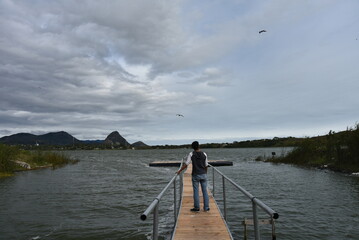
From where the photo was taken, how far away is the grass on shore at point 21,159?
25.6 metres

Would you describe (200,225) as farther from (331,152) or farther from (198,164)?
(331,152)

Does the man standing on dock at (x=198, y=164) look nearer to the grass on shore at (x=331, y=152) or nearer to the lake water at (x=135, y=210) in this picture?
the lake water at (x=135, y=210)

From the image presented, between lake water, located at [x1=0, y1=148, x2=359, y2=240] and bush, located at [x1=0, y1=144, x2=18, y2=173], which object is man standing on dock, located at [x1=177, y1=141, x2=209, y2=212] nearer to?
lake water, located at [x1=0, y1=148, x2=359, y2=240]

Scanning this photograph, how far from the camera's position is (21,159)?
33406 millimetres

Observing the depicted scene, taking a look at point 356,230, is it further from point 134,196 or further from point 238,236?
point 134,196

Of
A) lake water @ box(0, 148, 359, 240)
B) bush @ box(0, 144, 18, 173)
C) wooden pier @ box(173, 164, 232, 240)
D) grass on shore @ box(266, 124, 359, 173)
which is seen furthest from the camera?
bush @ box(0, 144, 18, 173)

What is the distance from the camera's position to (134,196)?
16.1m

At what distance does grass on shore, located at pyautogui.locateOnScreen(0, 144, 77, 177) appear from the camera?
25578mm

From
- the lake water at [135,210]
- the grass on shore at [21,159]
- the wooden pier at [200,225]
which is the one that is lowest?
the lake water at [135,210]

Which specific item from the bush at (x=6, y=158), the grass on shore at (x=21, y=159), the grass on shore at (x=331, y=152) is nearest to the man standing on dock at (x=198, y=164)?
the grass on shore at (x=331, y=152)

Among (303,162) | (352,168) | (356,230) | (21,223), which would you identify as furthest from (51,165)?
(356,230)

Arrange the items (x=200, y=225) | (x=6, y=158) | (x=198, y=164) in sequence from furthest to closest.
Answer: (x=6, y=158) → (x=198, y=164) → (x=200, y=225)

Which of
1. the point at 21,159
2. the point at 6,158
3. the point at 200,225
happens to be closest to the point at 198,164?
the point at 200,225

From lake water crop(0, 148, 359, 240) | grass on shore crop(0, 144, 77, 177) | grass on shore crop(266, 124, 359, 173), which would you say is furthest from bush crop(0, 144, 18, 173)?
grass on shore crop(266, 124, 359, 173)
